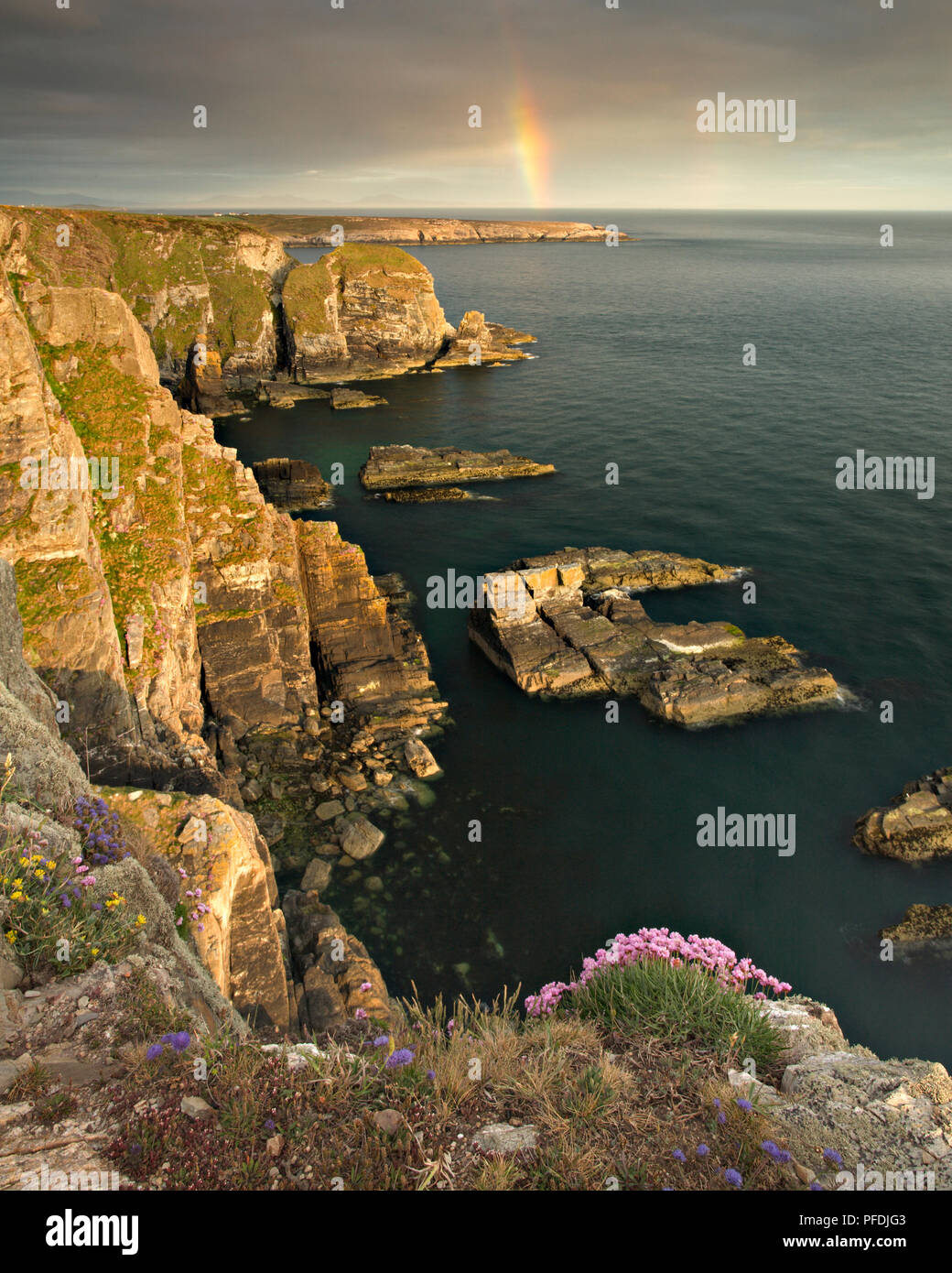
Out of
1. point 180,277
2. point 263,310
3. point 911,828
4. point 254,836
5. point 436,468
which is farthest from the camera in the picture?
point 263,310

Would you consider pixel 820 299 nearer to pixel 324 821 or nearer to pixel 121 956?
pixel 324 821

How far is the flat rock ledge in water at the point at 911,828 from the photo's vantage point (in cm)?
2462

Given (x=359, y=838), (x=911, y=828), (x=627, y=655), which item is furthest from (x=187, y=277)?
(x=911, y=828)

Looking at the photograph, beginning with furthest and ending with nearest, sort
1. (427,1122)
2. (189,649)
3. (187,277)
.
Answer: (187,277) < (189,649) < (427,1122)

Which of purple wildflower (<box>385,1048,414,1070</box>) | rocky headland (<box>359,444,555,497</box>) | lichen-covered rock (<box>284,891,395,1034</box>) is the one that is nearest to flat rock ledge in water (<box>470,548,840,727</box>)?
lichen-covered rock (<box>284,891,395,1034</box>)

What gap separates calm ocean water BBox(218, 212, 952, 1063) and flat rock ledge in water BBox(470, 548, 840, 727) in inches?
42.6

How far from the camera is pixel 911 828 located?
2488cm

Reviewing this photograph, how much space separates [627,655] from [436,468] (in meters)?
30.7

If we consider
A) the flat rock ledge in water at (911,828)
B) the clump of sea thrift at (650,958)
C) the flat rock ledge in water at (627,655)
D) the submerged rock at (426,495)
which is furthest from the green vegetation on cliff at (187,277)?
the clump of sea thrift at (650,958)

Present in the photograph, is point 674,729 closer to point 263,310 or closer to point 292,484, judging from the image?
point 292,484

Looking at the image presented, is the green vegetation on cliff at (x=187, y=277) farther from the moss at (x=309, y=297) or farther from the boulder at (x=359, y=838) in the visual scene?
the boulder at (x=359, y=838)

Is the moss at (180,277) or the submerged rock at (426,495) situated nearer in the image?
the submerged rock at (426,495)

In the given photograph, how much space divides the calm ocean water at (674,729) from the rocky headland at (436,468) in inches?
82.6

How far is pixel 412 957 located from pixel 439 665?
15.8 m
